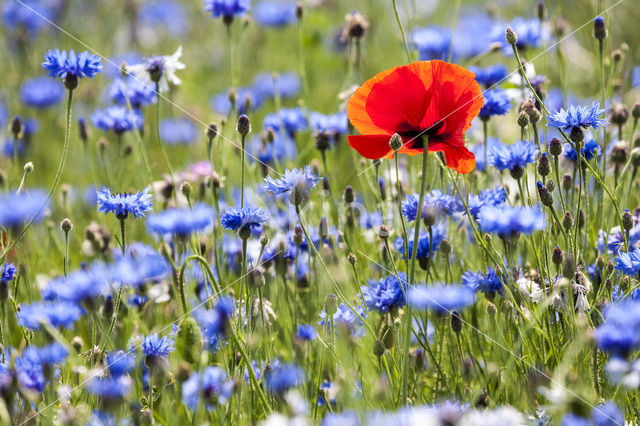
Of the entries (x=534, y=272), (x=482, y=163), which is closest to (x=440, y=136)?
(x=534, y=272)

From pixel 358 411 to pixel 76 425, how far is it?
33 centimetres

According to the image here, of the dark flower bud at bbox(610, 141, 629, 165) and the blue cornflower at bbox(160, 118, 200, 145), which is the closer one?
the dark flower bud at bbox(610, 141, 629, 165)

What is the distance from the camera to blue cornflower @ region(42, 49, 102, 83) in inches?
49.9

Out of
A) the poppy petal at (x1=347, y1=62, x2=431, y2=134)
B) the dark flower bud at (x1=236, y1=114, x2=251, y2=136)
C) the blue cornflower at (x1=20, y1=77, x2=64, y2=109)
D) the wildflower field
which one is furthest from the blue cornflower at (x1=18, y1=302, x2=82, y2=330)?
the blue cornflower at (x1=20, y1=77, x2=64, y2=109)

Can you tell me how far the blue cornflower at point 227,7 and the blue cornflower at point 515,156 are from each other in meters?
0.79

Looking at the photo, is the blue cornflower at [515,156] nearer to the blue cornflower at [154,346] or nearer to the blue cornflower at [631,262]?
the blue cornflower at [631,262]

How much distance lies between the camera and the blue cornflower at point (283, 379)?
3.33 feet

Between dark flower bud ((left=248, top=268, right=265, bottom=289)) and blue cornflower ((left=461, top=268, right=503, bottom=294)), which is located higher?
blue cornflower ((left=461, top=268, right=503, bottom=294))

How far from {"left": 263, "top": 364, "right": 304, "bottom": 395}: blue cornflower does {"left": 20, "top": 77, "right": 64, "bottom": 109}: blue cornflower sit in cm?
189

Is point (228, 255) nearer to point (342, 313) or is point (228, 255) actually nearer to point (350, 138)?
point (342, 313)

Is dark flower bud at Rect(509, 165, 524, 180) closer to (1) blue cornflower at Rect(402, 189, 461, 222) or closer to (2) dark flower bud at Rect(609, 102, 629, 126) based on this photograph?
(1) blue cornflower at Rect(402, 189, 461, 222)

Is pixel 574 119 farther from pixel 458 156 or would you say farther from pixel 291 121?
pixel 291 121

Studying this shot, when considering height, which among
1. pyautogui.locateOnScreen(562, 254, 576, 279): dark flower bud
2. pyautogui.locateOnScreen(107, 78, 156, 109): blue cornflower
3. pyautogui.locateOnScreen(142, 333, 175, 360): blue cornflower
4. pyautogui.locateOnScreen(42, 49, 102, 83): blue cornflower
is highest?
pyautogui.locateOnScreen(107, 78, 156, 109): blue cornflower

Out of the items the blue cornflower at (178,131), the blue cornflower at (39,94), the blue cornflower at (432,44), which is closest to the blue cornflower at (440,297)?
the blue cornflower at (432,44)
